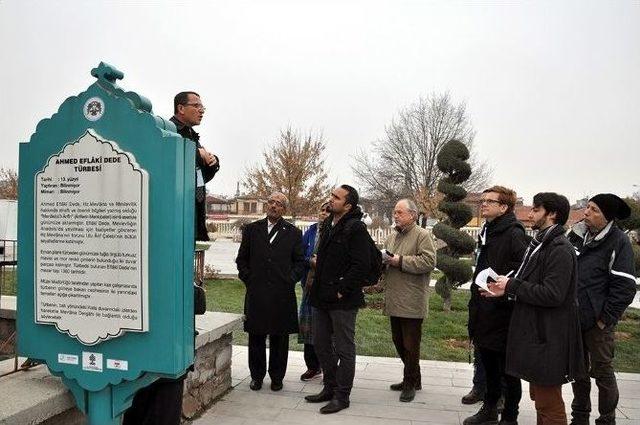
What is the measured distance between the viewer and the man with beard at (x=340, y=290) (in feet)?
14.6

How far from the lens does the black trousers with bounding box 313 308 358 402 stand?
4.49 metres

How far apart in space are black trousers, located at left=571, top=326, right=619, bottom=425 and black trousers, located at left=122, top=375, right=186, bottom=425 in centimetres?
298

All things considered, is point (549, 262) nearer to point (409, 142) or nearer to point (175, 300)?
point (175, 300)

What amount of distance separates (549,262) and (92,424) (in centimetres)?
283

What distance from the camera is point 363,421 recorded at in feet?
14.0

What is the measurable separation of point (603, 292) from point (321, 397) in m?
2.47

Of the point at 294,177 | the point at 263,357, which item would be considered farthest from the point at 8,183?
the point at 263,357

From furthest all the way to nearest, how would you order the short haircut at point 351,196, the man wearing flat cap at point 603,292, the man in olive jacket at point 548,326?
the short haircut at point 351,196
the man wearing flat cap at point 603,292
the man in olive jacket at point 548,326

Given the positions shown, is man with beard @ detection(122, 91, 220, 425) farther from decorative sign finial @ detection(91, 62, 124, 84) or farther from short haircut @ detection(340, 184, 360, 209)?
short haircut @ detection(340, 184, 360, 209)

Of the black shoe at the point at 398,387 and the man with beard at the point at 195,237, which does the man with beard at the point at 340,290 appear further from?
the man with beard at the point at 195,237

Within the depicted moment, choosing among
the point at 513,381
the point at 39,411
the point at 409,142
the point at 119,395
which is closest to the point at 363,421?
the point at 513,381

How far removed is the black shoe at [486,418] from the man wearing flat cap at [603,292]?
25.3 inches

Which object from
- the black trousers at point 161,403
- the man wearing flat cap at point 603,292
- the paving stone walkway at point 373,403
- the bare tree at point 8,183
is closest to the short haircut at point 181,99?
the black trousers at point 161,403

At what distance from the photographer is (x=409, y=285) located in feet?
15.8
